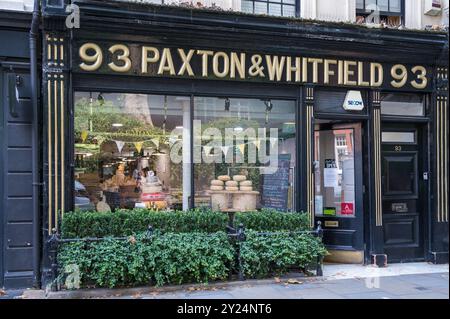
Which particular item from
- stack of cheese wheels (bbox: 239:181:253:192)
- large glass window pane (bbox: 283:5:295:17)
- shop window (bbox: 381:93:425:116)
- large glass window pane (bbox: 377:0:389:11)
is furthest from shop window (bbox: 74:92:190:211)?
large glass window pane (bbox: 377:0:389:11)

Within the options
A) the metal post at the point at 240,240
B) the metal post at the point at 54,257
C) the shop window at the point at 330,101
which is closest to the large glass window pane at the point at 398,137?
the shop window at the point at 330,101

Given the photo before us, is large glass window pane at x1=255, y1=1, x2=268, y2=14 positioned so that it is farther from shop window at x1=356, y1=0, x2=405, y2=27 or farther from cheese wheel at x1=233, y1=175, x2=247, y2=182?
cheese wheel at x1=233, y1=175, x2=247, y2=182

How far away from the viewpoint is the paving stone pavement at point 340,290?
271 inches

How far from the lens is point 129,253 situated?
7105 mm

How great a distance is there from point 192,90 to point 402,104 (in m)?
4.09

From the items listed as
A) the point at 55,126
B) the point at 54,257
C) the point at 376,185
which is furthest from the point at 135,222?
the point at 376,185

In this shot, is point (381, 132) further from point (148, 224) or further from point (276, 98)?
point (148, 224)

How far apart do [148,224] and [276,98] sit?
3.14 metres

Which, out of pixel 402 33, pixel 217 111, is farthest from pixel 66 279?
pixel 402 33

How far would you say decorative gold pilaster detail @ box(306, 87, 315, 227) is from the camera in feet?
28.7

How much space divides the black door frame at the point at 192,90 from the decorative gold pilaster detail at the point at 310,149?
0.09 meters

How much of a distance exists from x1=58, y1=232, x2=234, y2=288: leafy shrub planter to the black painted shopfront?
2.53 ft

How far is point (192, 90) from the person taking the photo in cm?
834

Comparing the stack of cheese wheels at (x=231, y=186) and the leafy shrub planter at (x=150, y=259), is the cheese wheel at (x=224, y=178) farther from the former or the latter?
the leafy shrub planter at (x=150, y=259)
